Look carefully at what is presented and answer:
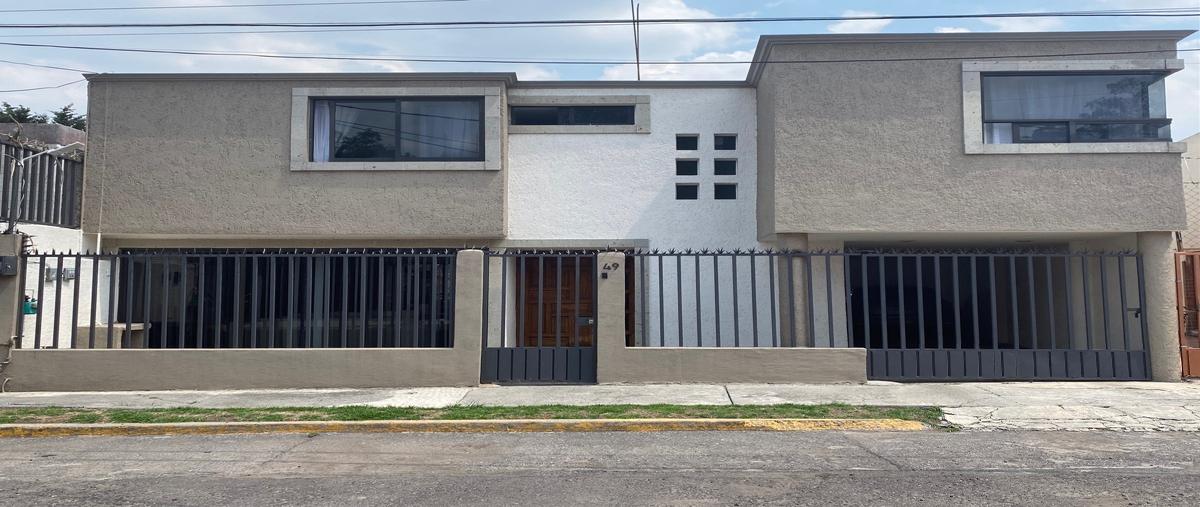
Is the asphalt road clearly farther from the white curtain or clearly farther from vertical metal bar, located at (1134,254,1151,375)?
the white curtain

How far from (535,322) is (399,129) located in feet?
12.0

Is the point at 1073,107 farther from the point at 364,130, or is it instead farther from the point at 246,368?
the point at 246,368

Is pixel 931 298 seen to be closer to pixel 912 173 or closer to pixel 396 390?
pixel 912 173

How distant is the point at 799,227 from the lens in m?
11.6

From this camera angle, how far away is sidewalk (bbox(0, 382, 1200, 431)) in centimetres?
851

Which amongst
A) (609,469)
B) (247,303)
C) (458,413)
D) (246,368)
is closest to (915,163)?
(458,413)

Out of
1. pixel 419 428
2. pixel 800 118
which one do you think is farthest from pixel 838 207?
pixel 419 428

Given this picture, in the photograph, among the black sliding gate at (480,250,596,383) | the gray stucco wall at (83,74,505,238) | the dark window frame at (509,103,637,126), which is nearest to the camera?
the black sliding gate at (480,250,596,383)

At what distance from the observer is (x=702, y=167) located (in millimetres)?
13047

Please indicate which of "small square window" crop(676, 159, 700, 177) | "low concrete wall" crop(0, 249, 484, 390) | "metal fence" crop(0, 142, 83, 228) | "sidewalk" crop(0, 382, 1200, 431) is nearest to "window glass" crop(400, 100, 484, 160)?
"low concrete wall" crop(0, 249, 484, 390)

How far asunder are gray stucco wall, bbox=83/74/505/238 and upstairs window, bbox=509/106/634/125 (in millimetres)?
1356

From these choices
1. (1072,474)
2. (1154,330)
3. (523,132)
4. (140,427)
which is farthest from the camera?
(523,132)

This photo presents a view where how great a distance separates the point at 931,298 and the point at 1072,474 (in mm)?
8756

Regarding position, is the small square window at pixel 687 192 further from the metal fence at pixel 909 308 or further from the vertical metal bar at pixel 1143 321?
the vertical metal bar at pixel 1143 321
